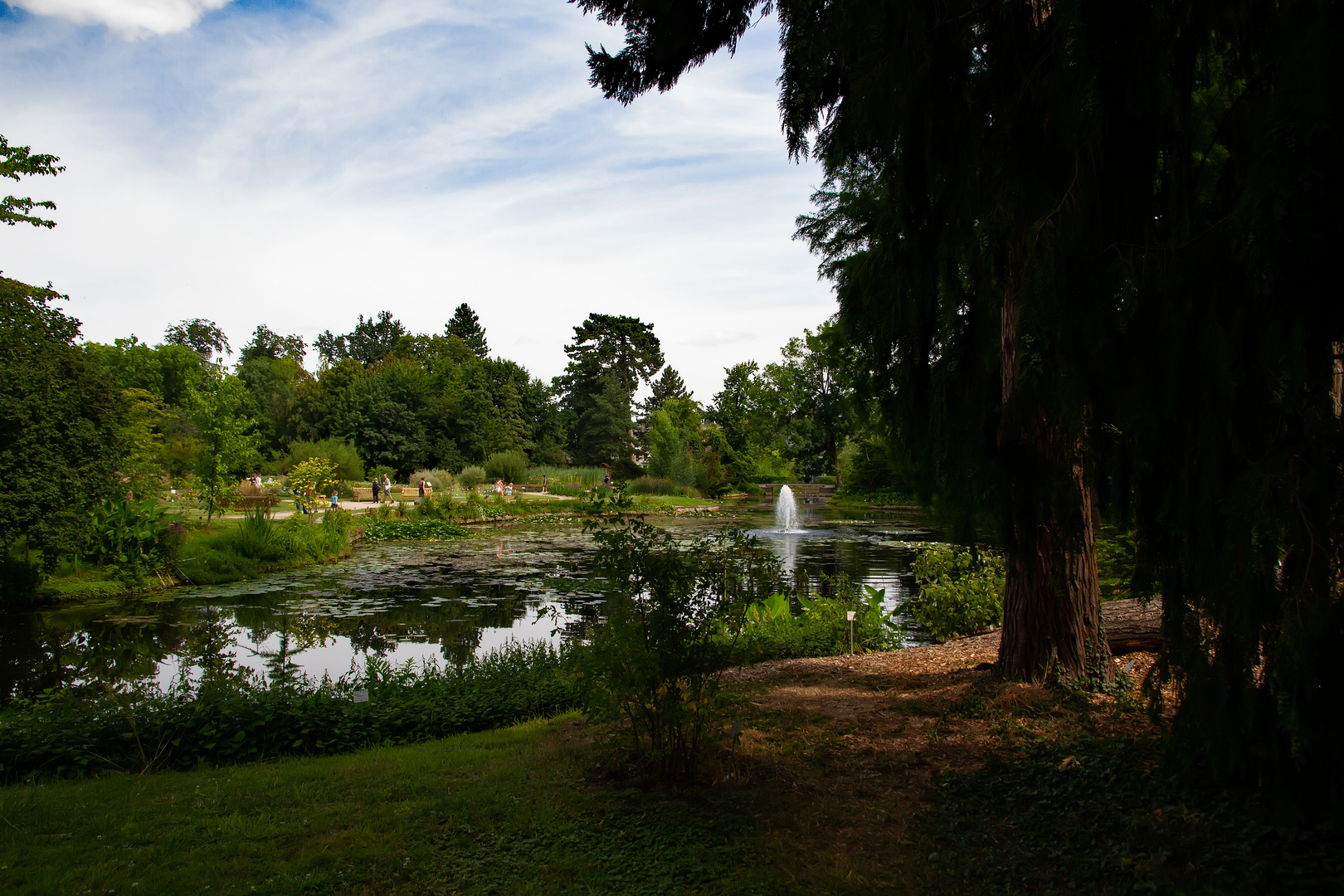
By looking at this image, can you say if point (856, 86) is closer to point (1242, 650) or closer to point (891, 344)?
point (891, 344)

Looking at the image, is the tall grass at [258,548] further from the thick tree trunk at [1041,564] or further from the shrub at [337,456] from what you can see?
the shrub at [337,456]

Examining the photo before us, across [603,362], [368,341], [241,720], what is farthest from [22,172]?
[368,341]

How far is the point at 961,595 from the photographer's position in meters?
8.44

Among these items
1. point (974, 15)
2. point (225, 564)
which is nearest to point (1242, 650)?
point (974, 15)

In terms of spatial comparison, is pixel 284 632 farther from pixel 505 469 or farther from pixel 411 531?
pixel 505 469

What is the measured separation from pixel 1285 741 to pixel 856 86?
283 centimetres

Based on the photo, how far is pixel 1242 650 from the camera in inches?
89.8

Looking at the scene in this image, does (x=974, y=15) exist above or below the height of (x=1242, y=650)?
above

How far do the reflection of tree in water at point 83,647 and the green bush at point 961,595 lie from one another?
819 centimetres

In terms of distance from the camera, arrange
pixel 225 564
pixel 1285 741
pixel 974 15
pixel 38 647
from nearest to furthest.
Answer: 1. pixel 1285 741
2. pixel 974 15
3. pixel 38 647
4. pixel 225 564

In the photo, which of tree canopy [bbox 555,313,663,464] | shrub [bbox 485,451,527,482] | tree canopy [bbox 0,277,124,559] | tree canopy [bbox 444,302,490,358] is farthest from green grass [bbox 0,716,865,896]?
tree canopy [bbox 444,302,490,358]

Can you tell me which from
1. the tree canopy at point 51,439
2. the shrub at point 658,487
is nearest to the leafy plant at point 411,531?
the tree canopy at point 51,439

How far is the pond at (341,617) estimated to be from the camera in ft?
26.6

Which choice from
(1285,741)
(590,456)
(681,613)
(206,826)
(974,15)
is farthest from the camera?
(590,456)
